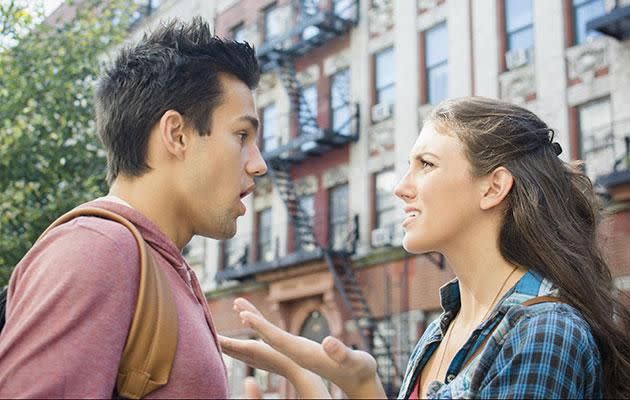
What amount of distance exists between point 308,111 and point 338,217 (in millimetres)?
2906

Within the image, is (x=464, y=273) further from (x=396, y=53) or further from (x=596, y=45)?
(x=396, y=53)

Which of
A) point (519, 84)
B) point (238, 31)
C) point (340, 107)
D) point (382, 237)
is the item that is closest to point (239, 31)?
point (238, 31)

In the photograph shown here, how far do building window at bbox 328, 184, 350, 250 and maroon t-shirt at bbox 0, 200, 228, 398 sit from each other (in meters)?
19.7

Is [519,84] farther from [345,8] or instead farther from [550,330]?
→ [550,330]

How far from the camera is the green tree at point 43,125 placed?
13.3 m

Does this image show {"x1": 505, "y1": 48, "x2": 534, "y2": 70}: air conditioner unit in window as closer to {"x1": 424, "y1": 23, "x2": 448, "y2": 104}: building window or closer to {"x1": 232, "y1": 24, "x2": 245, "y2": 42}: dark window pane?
{"x1": 424, "y1": 23, "x2": 448, "y2": 104}: building window

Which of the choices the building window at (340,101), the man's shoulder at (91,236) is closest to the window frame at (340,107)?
the building window at (340,101)

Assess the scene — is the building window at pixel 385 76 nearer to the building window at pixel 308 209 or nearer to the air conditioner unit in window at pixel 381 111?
the air conditioner unit in window at pixel 381 111

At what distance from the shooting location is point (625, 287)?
1582 cm

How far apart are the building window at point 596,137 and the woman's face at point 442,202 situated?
13.5m

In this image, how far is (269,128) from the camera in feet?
84.1

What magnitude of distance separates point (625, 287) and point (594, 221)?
515 inches

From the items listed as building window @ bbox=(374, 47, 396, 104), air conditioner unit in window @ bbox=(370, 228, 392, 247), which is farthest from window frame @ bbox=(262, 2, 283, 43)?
air conditioner unit in window @ bbox=(370, 228, 392, 247)

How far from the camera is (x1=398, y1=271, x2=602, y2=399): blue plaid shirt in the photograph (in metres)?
2.82
